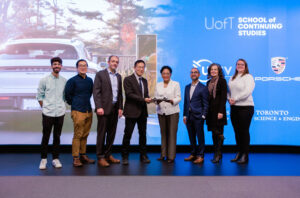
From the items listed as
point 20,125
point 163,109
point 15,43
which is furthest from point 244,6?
point 20,125

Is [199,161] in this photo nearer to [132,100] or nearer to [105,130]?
[132,100]

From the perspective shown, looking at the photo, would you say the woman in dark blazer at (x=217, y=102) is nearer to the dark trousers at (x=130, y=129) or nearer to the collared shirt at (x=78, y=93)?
the dark trousers at (x=130, y=129)

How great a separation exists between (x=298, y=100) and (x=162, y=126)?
2.58m

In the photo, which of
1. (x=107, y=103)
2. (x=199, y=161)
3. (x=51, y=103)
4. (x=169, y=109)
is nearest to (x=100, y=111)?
(x=107, y=103)

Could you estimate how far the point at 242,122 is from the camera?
11.7ft

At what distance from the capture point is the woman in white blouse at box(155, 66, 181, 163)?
3.57 metres

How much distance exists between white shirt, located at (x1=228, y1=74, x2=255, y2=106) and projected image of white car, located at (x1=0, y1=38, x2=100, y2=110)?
229 cm

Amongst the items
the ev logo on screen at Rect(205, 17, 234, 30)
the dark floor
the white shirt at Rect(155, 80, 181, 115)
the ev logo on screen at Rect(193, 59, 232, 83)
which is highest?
Result: the ev logo on screen at Rect(205, 17, 234, 30)

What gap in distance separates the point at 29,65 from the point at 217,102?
10.1ft

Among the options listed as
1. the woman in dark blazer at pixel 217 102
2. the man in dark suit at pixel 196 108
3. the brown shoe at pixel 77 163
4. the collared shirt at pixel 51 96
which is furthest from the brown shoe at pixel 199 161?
the collared shirt at pixel 51 96

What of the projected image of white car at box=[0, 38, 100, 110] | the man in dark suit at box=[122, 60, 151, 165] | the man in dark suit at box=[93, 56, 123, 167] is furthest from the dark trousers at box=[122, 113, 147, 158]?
the projected image of white car at box=[0, 38, 100, 110]

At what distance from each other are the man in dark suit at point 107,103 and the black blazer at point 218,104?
1.27 meters

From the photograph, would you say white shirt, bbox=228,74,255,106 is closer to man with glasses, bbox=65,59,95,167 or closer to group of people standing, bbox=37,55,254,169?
group of people standing, bbox=37,55,254,169

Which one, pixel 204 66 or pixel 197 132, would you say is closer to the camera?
pixel 197 132
